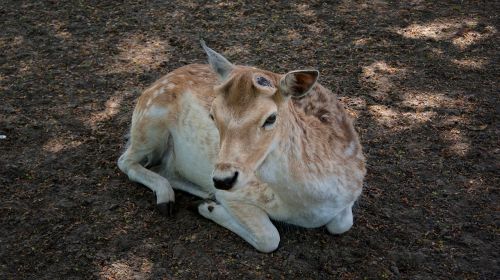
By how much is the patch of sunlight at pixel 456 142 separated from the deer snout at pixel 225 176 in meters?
2.51

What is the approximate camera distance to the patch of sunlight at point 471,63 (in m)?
6.62

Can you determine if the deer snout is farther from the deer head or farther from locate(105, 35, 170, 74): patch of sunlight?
locate(105, 35, 170, 74): patch of sunlight

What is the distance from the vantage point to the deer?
371 cm

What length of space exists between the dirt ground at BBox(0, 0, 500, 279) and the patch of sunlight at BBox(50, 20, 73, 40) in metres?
0.01

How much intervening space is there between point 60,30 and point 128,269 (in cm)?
424

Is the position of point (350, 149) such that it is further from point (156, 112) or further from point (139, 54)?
point (139, 54)

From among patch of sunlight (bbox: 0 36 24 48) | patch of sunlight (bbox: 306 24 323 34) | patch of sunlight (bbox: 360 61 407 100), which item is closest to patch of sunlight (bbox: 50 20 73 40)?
patch of sunlight (bbox: 0 36 24 48)

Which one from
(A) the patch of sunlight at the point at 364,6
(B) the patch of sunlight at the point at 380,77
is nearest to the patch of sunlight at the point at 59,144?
(B) the patch of sunlight at the point at 380,77

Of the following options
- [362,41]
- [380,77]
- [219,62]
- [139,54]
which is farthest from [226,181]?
[362,41]

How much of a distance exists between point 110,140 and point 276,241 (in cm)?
209

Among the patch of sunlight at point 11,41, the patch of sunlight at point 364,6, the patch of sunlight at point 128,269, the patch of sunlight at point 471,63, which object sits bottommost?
the patch of sunlight at point 11,41

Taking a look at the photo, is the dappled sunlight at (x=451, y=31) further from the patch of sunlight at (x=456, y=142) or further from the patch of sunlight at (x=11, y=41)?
the patch of sunlight at (x=11, y=41)

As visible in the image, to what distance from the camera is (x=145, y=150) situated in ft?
17.4

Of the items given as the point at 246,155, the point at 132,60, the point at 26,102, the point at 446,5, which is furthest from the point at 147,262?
the point at 446,5
